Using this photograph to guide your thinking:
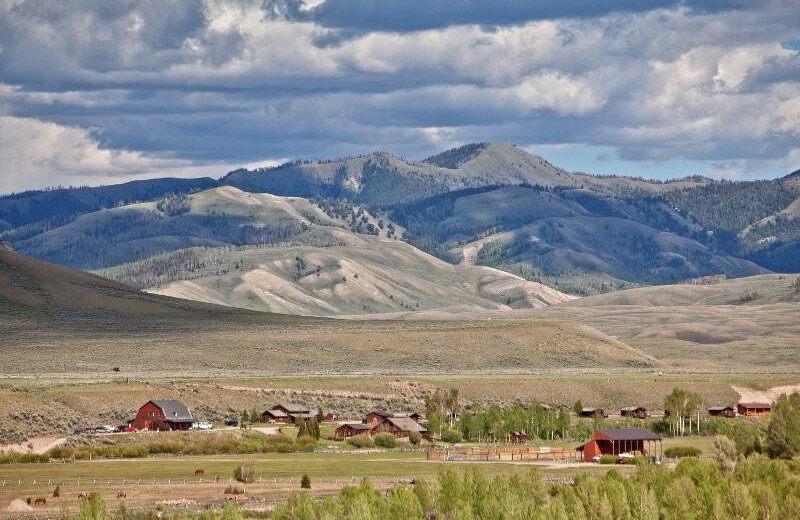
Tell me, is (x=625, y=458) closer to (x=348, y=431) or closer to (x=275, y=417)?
(x=348, y=431)

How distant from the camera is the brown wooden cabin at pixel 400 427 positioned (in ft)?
465

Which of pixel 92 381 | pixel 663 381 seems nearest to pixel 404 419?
pixel 92 381

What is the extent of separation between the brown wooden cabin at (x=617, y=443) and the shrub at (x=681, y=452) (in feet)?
4.54

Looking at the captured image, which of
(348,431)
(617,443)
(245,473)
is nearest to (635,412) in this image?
(348,431)

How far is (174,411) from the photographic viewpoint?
13812 centimetres

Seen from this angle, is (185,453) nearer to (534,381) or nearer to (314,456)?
(314,456)

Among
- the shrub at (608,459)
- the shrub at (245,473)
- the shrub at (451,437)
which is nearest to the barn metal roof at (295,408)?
the shrub at (451,437)

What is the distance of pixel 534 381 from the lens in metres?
183

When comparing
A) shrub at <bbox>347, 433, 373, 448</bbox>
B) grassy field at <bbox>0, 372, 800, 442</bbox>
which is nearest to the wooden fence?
shrub at <bbox>347, 433, 373, 448</bbox>

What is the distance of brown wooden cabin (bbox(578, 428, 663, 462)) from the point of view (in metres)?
123

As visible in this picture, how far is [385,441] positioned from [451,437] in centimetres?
814

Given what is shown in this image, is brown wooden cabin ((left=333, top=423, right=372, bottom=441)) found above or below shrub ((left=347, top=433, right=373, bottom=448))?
above

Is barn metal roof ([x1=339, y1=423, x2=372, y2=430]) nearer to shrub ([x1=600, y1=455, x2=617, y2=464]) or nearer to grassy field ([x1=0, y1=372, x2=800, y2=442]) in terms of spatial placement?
grassy field ([x1=0, y1=372, x2=800, y2=442])

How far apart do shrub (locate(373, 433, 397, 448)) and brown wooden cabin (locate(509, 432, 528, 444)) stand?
39.3 feet
